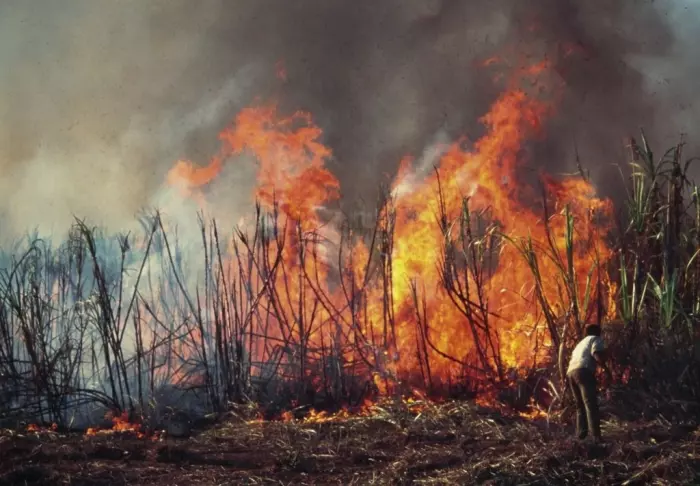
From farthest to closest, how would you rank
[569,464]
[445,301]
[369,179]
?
1. [369,179]
2. [445,301]
3. [569,464]

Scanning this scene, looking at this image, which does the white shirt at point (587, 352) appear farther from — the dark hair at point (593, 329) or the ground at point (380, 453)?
the ground at point (380, 453)

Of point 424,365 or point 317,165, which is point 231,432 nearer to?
point 424,365

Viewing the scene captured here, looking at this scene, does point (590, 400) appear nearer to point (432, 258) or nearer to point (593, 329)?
point (593, 329)

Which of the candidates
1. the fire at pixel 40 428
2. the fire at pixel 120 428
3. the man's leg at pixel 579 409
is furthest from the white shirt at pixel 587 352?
the fire at pixel 40 428

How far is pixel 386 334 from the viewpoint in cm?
1130

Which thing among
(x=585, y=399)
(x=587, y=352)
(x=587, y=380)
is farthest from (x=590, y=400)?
(x=587, y=352)

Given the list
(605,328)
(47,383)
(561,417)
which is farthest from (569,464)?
(47,383)

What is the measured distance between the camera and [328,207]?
13.8 m

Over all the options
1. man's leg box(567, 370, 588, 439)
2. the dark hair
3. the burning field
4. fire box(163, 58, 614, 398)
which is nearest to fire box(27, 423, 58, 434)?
the burning field

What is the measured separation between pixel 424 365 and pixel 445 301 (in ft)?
3.52

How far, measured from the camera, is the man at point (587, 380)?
8.25 metres

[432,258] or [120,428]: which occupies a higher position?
[432,258]

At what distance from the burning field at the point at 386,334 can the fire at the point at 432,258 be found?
0.14 ft

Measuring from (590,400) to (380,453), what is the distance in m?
2.36
